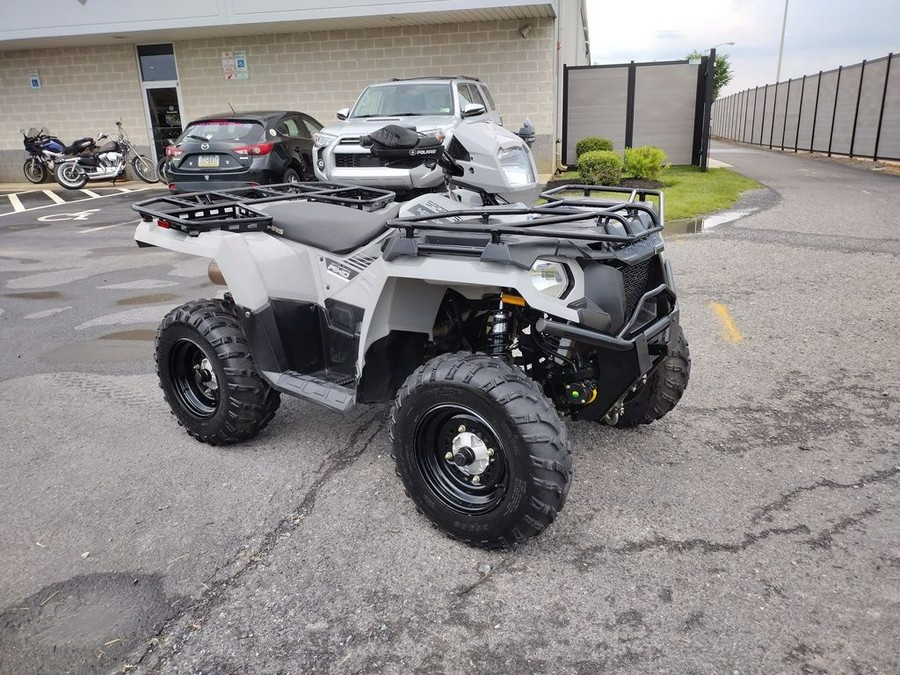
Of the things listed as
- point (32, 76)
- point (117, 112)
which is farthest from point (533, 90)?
point (32, 76)

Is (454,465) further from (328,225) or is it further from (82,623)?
(82,623)

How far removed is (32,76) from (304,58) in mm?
8125

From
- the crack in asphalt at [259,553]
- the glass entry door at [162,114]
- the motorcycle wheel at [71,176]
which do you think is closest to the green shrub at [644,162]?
the crack in asphalt at [259,553]

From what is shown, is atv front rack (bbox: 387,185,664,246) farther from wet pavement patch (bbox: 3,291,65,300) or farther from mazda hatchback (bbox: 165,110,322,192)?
mazda hatchback (bbox: 165,110,322,192)

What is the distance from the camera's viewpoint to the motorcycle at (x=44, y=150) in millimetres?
17984

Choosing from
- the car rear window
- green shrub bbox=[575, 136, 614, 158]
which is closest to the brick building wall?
green shrub bbox=[575, 136, 614, 158]

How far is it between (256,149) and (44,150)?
390 inches

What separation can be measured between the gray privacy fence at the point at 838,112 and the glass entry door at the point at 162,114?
63.5 feet

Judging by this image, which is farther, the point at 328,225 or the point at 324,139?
the point at 324,139

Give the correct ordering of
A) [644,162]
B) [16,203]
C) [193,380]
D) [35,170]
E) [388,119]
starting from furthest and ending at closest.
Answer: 1. [35,170]
2. [16,203]
3. [644,162]
4. [388,119]
5. [193,380]

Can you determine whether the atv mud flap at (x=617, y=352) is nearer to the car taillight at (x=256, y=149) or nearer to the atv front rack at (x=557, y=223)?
the atv front rack at (x=557, y=223)

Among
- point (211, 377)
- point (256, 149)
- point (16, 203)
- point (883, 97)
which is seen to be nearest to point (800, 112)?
point (883, 97)

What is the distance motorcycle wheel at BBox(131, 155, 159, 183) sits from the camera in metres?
19.2

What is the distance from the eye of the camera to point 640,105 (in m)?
18.9
